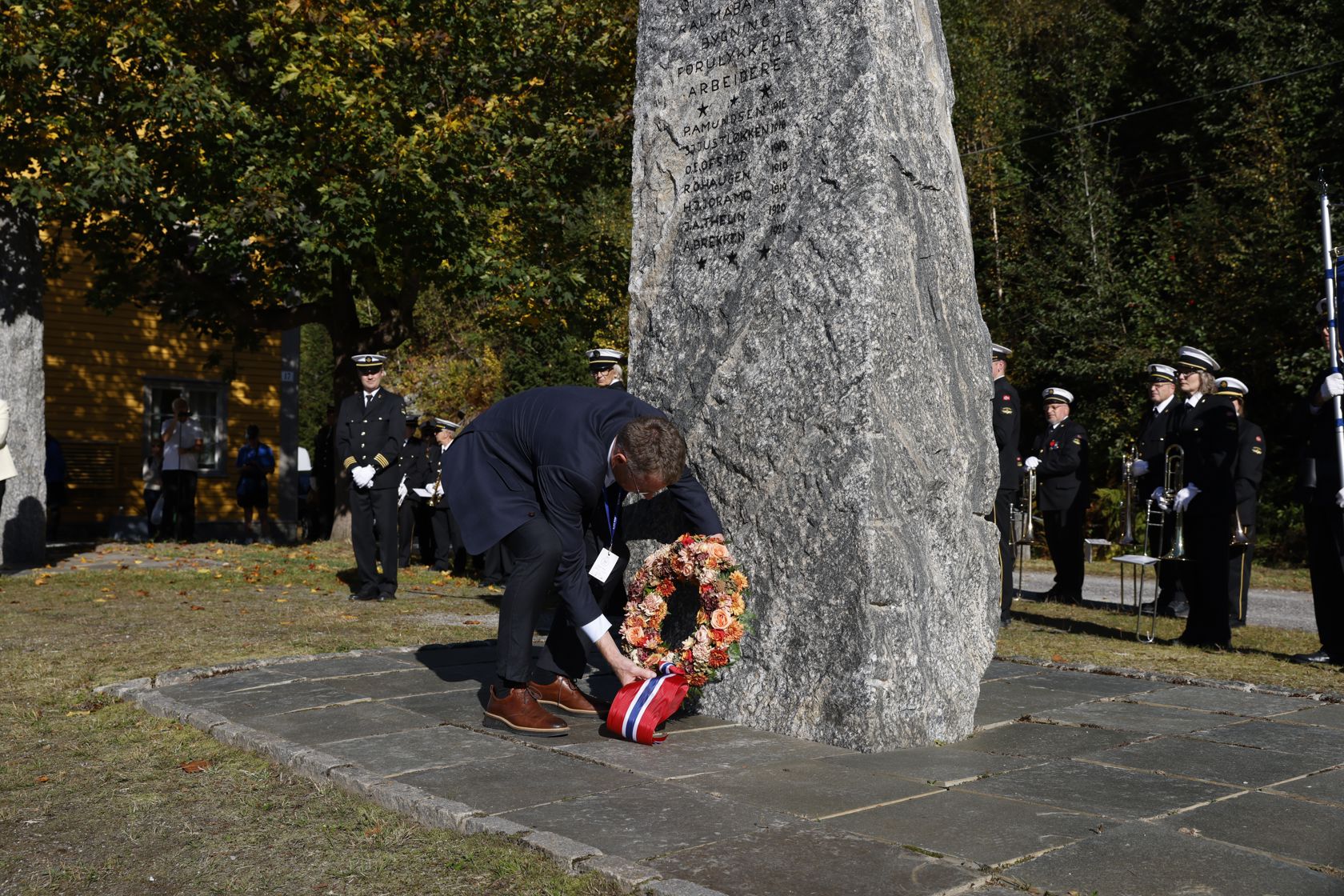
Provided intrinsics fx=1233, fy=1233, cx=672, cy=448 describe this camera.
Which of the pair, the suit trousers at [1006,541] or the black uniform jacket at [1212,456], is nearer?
the black uniform jacket at [1212,456]

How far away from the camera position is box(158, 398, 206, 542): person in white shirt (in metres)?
18.3

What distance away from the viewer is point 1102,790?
4465 mm

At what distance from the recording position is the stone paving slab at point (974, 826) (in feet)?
12.4

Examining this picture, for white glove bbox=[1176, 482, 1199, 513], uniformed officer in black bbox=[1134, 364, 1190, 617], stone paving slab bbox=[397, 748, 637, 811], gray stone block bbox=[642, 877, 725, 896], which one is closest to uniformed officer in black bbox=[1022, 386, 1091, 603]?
uniformed officer in black bbox=[1134, 364, 1190, 617]

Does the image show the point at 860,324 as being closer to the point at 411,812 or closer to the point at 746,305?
the point at 746,305

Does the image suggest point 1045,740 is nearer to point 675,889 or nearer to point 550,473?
point 550,473

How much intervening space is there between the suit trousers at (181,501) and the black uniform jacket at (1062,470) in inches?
503

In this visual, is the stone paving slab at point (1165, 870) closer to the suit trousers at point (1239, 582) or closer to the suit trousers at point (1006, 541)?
the suit trousers at point (1006, 541)

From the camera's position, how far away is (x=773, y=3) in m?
5.73

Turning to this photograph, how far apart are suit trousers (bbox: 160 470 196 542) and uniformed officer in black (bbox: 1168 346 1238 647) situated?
14653mm

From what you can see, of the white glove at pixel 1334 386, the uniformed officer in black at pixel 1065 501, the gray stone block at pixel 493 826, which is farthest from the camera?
the uniformed officer in black at pixel 1065 501

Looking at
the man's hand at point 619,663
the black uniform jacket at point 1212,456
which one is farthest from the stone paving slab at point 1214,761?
the black uniform jacket at point 1212,456

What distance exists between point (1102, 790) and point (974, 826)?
0.73 m

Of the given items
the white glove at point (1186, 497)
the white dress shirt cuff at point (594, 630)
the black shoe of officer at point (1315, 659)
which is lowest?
the black shoe of officer at point (1315, 659)
